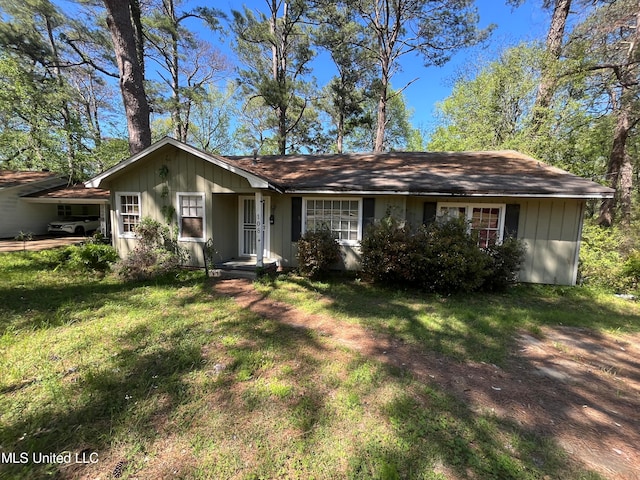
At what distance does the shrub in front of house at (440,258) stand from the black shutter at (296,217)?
2.19 meters

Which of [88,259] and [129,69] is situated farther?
[129,69]

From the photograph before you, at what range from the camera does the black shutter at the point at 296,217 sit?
846 centimetres

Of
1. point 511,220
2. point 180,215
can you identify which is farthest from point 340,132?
point 511,220

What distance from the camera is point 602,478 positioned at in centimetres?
211

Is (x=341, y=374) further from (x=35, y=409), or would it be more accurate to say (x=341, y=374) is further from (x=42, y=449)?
(x=35, y=409)

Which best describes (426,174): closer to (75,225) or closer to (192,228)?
(192,228)

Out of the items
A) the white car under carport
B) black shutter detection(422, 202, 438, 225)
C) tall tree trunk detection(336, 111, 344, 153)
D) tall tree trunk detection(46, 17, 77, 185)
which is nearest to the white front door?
black shutter detection(422, 202, 438, 225)

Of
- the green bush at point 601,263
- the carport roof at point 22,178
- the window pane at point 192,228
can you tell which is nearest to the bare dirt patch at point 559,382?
the green bush at point 601,263

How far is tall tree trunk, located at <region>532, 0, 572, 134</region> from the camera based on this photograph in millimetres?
11375

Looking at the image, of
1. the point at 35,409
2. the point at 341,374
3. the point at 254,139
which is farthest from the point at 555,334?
the point at 254,139

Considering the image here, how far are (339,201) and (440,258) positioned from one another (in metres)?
3.25

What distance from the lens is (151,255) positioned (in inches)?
301

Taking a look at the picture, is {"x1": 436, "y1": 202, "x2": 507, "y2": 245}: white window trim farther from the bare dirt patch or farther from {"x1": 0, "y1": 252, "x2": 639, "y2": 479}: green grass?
the bare dirt patch

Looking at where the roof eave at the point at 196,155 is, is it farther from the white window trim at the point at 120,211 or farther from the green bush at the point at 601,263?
the green bush at the point at 601,263
